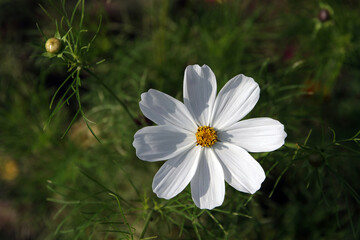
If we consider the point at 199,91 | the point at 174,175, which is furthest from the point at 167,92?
the point at 174,175

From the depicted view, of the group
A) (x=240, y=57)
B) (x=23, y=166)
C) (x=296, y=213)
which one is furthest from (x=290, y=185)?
(x=23, y=166)

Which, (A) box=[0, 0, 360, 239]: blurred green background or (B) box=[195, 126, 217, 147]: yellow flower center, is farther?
(A) box=[0, 0, 360, 239]: blurred green background

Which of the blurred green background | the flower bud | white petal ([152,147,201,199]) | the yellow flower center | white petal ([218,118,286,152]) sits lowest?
the blurred green background

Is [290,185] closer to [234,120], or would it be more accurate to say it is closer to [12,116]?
[234,120]

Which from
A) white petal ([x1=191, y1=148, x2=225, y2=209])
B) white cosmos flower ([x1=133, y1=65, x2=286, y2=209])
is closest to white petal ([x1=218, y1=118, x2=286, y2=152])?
white cosmos flower ([x1=133, y1=65, x2=286, y2=209])

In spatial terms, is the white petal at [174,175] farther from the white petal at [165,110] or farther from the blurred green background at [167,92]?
the blurred green background at [167,92]

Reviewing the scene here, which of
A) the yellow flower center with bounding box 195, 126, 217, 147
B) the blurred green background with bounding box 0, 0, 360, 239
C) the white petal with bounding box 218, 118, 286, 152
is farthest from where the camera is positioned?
the blurred green background with bounding box 0, 0, 360, 239

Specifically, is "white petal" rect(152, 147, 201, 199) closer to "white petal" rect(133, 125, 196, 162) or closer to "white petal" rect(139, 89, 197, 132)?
"white petal" rect(133, 125, 196, 162)
